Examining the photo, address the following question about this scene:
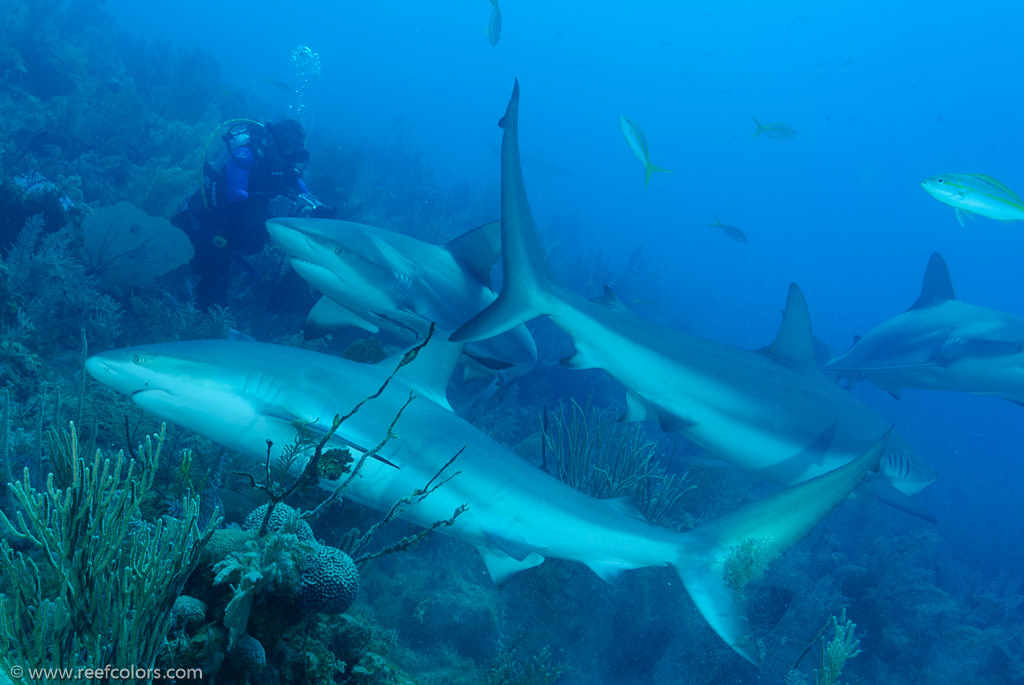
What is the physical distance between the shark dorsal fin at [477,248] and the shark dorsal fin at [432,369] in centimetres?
165

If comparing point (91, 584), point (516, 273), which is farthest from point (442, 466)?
point (516, 273)

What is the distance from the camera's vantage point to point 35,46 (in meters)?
14.3

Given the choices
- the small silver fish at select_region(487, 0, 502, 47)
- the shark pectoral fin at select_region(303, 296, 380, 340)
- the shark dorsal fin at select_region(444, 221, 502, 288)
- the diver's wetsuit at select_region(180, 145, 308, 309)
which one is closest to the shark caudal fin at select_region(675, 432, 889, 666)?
the shark dorsal fin at select_region(444, 221, 502, 288)

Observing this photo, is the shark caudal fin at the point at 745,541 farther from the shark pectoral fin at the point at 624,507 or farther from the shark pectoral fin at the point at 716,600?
the shark pectoral fin at the point at 624,507

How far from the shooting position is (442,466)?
103 inches

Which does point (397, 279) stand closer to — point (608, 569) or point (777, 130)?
point (608, 569)

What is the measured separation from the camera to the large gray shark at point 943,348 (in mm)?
5316

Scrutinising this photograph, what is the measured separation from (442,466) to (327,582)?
2.57ft

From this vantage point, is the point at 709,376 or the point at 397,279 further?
the point at 397,279

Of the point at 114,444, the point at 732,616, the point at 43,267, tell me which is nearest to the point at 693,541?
the point at 732,616

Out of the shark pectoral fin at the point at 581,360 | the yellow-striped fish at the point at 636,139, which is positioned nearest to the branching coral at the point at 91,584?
the shark pectoral fin at the point at 581,360

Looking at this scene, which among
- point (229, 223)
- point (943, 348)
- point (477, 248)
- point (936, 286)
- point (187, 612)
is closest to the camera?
point (187, 612)

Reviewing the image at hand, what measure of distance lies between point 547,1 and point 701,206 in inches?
3424

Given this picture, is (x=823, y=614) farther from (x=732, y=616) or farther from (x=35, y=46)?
(x=35, y=46)
